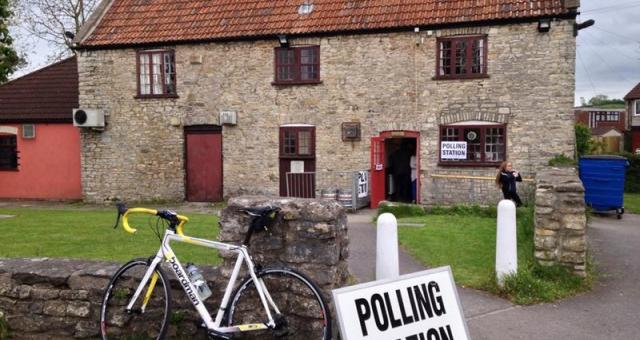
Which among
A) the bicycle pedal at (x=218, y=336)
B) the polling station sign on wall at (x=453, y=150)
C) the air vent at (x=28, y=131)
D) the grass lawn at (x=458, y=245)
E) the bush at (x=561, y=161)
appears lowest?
the grass lawn at (x=458, y=245)

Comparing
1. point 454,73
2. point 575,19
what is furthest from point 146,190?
point 575,19

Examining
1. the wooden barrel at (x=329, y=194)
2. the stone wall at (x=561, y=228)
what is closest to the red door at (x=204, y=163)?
the wooden barrel at (x=329, y=194)

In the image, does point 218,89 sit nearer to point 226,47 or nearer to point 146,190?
point 226,47

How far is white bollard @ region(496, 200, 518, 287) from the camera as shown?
20.6 ft

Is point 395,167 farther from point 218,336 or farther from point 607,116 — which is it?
point 607,116

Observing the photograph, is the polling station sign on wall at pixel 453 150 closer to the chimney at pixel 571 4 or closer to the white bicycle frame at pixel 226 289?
the chimney at pixel 571 4

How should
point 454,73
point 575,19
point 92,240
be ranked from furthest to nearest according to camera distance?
point 454,73 → point 575,19 → point 92,240

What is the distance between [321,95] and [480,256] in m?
9.87

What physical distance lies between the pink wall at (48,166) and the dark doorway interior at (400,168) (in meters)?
11.5

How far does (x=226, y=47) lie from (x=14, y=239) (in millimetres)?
9535

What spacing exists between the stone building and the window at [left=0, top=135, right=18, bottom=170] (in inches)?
158

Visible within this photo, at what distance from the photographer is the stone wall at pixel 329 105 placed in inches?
606

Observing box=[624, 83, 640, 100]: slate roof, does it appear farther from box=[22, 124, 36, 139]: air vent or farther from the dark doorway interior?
box=[22, 124, 36, 139]: air vent

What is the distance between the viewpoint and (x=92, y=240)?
32.9 ft
